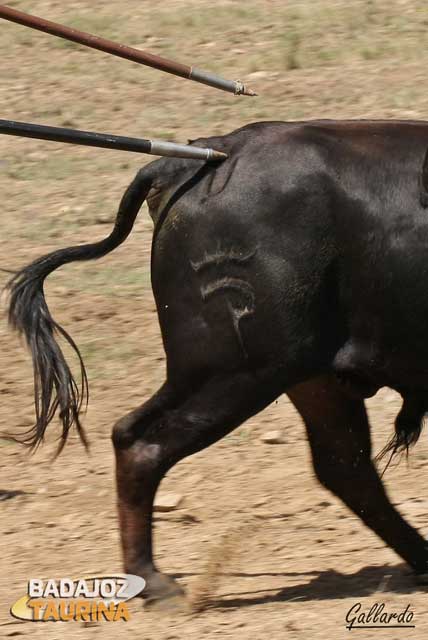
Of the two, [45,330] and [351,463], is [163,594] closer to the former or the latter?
[351,463]

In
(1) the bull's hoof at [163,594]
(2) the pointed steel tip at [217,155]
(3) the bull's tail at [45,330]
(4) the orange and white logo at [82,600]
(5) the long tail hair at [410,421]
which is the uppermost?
(2) the pointed steel tip at [217,155]

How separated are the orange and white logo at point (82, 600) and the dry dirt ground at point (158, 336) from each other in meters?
0.07

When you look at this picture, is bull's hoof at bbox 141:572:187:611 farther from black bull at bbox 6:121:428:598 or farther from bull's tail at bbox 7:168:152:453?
bull's tail at bbox 7:168:152:453

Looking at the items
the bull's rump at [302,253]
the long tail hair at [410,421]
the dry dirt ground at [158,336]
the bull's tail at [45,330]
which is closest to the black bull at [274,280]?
the bull's rump at [302,253]

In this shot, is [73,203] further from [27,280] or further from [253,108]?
[27,280]

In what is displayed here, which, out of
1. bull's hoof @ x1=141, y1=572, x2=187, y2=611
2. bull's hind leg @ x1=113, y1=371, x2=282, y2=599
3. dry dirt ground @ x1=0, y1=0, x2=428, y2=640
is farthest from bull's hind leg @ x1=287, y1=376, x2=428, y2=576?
Answer: bull's hoof @ x1=141, y1=572, x2=187, y2=611

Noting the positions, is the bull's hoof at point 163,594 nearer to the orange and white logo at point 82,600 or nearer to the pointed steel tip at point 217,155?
the orange and white logo at point 82,600

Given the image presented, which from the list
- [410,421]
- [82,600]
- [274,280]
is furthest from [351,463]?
[82,600]

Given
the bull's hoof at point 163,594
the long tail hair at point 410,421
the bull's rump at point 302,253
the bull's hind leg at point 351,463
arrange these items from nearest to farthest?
the bull's rump at point 302,253 → the bull's hoof at point 163,594 → the long tail hair at point 410,421 → the bull's hind leg at point 351,463

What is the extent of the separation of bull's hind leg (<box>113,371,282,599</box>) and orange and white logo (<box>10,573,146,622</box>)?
3.4 inches

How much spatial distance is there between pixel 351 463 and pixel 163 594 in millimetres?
978

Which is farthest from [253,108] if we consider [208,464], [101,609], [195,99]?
[101,609]

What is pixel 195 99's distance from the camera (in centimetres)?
1041

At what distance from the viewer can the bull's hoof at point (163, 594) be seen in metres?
5.00
